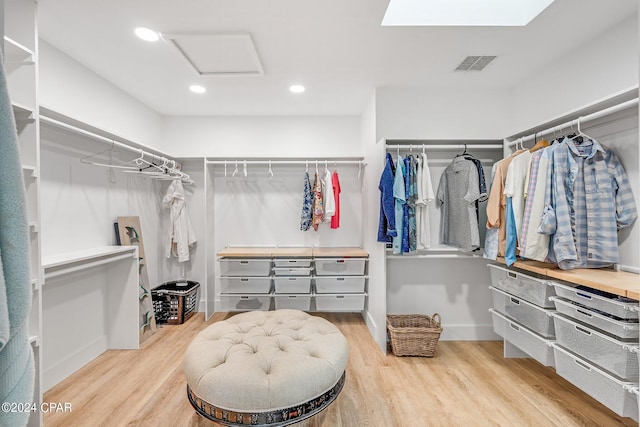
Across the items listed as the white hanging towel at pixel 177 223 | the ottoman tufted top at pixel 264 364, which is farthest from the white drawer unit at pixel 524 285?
the white hanging towel at pixel 177 223

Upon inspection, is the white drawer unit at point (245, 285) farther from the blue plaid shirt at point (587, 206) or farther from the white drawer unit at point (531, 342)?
the blue plaid shirt at point (587, 206)

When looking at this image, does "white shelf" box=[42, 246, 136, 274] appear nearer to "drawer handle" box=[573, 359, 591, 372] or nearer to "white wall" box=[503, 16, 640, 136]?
"drawer handle" box=[573, 359, 591, 372]

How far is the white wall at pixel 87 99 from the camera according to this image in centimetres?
230

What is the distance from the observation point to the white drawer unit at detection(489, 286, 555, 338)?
7.04ft

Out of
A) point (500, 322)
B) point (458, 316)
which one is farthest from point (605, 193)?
point (458, 316)

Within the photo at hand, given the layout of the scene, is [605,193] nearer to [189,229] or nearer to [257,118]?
[257,118]

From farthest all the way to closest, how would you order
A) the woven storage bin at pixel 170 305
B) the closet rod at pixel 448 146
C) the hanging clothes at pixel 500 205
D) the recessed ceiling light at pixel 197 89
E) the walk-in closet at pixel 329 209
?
1. the woven storage bin at pixel 170 305
2. the recessed ceiling light at pixel 197 89
3. the closet rod at pixel 448 146
4. the hanging clothes at pixel 500 205
5. the walk-in closet at pixel 329 209

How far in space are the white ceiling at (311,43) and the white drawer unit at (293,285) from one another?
1.98 m

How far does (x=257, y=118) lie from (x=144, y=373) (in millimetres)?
2987

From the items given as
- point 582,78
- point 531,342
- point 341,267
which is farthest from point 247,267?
point 582,78

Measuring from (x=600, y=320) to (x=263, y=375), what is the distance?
1879 mm

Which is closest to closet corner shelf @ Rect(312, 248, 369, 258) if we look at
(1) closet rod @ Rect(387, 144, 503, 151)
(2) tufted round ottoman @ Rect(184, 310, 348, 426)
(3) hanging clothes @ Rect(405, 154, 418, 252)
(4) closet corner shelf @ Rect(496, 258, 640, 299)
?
(3) hanging clothes @ Rect(405, 154, 418, 252)

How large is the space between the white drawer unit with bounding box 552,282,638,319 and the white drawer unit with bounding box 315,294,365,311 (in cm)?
185

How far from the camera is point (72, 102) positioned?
2537mm
